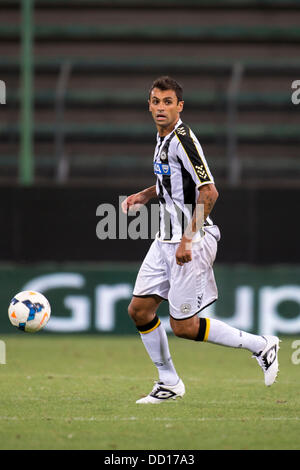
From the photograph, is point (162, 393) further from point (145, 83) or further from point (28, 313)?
point (145, 83)

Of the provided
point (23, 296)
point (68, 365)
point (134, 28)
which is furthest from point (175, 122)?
point (134, 28)

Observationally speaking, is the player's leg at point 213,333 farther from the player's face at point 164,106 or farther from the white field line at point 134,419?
the player's face at point 164,106

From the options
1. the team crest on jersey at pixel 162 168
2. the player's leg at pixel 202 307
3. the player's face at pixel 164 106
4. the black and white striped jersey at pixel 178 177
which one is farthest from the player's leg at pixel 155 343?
the player's face at pixel 164 106

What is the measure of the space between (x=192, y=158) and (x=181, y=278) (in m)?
0.84

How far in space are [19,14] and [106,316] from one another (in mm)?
5550

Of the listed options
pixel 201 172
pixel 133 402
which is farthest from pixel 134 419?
pixel 201 172

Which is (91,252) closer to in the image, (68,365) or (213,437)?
(68,365)

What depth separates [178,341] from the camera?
11172mm

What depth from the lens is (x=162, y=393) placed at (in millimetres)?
6512

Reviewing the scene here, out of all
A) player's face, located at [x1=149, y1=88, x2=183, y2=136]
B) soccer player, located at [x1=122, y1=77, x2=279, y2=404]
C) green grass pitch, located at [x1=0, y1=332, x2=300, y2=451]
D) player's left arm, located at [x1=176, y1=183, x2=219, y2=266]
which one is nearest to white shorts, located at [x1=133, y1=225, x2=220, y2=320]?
soccer player, located at [x1=122, y1=77, x2=279, y2=404]

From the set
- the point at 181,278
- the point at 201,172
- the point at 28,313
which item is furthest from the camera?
the point at 28,313

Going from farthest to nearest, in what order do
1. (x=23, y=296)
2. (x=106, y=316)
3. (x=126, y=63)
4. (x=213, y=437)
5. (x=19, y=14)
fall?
(x=19, y=14), (x=126, y=63), (x=106, y=316), (x=23, y=296), (x=213, y=437)

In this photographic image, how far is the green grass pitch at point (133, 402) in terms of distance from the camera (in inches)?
202

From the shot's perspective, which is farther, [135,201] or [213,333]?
[135,201]
